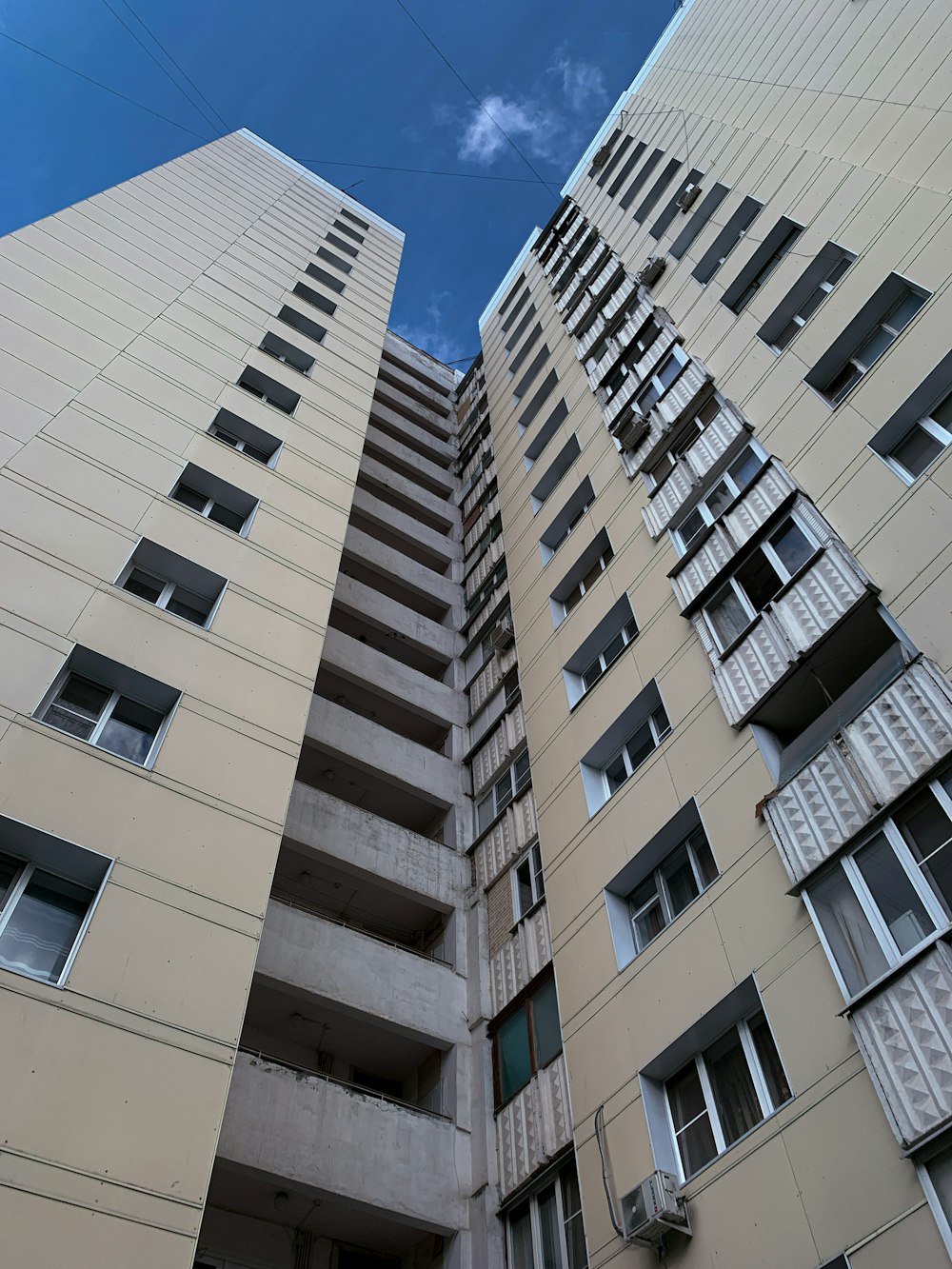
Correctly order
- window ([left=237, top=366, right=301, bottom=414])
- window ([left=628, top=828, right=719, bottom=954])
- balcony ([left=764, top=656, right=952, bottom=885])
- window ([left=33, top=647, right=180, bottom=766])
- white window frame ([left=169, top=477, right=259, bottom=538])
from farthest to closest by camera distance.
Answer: window ([left=237, top=366, right=301, bottom=414]) < white window frame ([left=169, top=477, right=259, bottom=538]) < window ([left=628, top=828, right=719, bottom=954]) < window ([left=33, top=647, right=180, bottom=766]) < balcony ([left=764, top=656, right=952, bottom=885])

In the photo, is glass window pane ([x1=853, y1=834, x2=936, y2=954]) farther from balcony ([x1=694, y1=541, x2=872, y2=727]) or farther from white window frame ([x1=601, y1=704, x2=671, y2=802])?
white window frame ([x1=601, y1=704, x2=671, y2=802])

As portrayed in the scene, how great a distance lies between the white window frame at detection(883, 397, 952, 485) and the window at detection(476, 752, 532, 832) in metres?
8.54

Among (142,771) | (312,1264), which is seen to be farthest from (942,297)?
(312,1264)

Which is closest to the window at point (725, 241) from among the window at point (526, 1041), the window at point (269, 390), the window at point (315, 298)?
the window at point (269, 390)

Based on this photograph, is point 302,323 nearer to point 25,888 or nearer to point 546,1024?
point 25,888

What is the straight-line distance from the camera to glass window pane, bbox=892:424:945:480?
1128 centimetres

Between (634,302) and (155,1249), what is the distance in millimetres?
21963

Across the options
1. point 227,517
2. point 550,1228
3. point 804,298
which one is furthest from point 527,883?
point 804,298

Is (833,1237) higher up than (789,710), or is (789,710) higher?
(789,710)

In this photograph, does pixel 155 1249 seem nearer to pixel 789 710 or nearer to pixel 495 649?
pixel 789 710

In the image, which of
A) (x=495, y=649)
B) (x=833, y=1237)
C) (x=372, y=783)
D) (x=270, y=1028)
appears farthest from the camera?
(x=495, y=649)

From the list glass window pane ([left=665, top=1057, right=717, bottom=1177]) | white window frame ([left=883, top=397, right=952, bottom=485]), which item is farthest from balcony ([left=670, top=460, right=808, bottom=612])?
glass window pane ([left=665, top=1057, right=717, bottom=1177])

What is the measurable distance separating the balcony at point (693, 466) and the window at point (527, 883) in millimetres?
6070

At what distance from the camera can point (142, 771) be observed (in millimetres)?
10961
